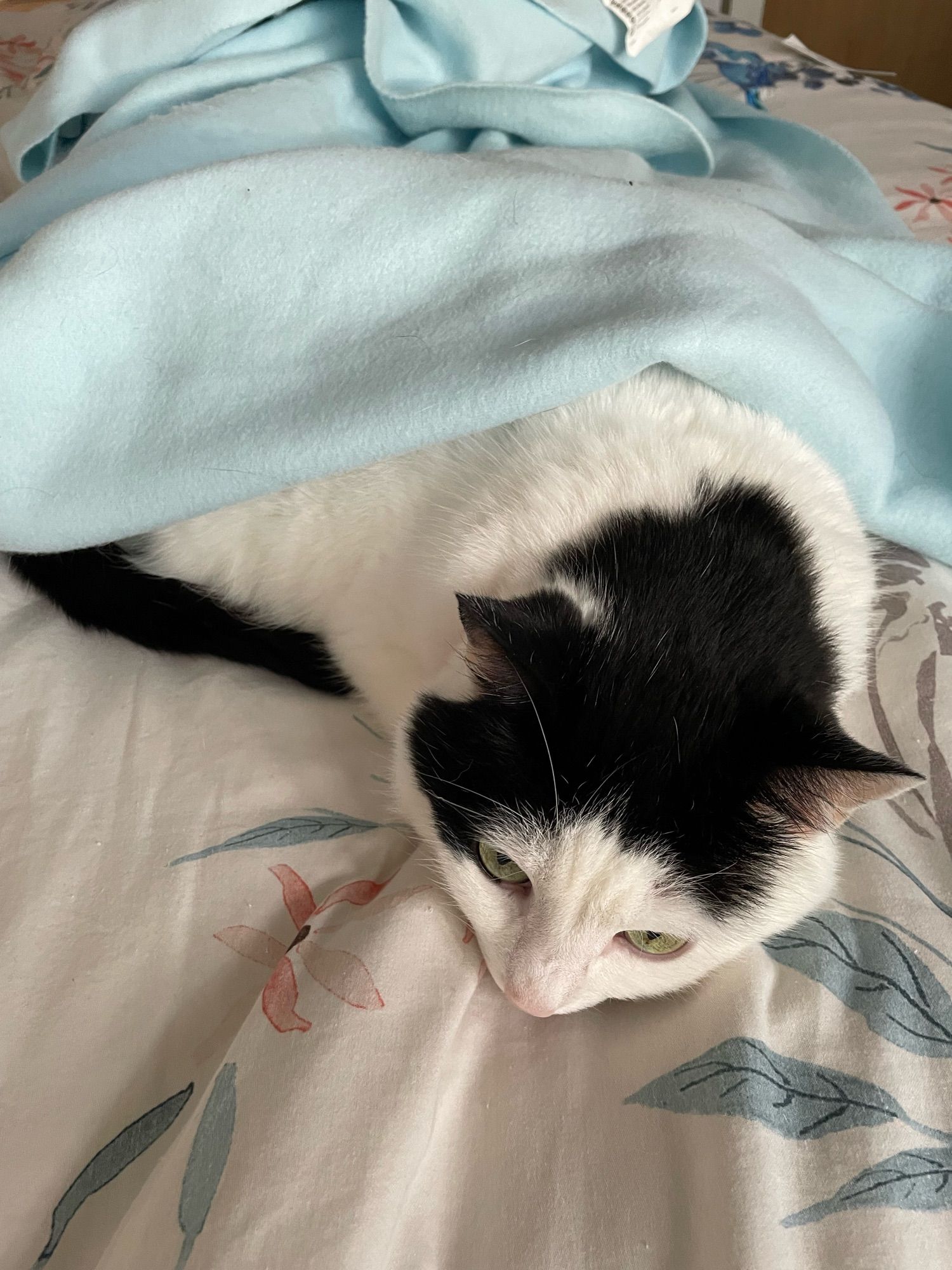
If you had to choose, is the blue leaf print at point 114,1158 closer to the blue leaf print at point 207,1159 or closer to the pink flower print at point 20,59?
the blue leaf print at point 207,1159

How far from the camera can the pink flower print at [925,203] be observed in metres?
1.57

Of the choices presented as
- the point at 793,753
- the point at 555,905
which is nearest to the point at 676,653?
the point at 793,753

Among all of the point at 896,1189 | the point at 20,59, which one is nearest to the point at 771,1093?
the point at 896,1189

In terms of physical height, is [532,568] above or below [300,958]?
above

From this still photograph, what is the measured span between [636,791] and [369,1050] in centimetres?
29

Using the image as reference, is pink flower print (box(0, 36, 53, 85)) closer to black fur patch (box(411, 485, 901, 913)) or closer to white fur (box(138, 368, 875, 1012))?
white fur (box(138, 368, 875, 1012))

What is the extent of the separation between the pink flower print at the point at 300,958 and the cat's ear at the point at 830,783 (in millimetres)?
342

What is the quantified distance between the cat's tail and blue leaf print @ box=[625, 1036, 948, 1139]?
565 millimetres

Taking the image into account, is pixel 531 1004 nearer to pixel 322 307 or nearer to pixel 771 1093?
pixel 771 1093

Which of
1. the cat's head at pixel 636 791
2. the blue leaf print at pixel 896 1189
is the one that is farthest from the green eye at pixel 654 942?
the blue leaf print at pixel 896 1189

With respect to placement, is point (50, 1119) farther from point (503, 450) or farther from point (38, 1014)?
point (503, 450)

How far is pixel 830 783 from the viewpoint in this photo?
0.66 meters

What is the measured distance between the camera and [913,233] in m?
1.55

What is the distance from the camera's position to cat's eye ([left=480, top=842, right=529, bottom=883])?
31.2 inches
